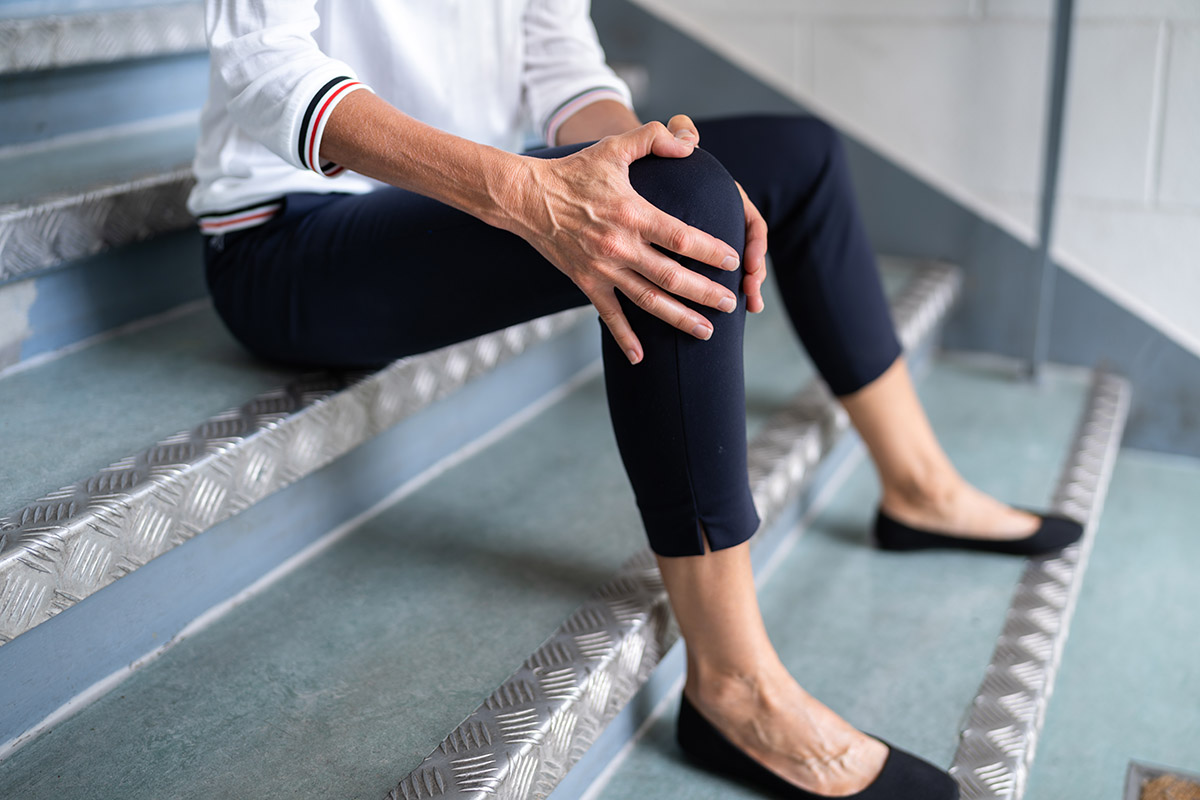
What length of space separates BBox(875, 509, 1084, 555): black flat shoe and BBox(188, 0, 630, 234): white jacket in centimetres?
75

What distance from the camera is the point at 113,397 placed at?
3.99 feet

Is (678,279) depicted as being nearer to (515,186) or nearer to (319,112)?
(515,186)

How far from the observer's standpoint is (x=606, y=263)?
2.93ft

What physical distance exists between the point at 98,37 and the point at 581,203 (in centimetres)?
104

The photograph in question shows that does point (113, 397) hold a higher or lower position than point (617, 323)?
lower

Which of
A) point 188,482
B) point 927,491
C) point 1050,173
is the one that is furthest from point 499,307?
point 1050,173

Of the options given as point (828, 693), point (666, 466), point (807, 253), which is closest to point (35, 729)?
point (666, 466)

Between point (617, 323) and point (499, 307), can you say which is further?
point (499, 307)

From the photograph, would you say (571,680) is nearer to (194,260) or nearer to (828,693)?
(828,693)

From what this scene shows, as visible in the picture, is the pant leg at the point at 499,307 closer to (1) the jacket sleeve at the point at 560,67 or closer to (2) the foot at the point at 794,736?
(2) the foot at the point at 794,736

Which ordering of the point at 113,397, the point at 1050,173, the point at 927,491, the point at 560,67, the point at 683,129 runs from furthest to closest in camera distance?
1. the point at 1050,173
2. the point at 927,491
3. the point at 560,67
4. the point at 113,397
5. the point at 683,129

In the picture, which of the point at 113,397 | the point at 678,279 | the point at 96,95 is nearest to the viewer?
the point at 678,279

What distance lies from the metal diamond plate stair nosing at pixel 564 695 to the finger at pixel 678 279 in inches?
16.3

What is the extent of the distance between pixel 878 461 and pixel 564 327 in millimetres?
559
